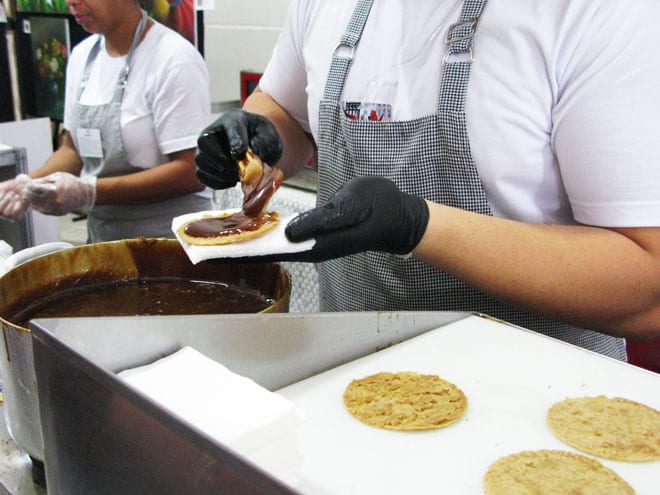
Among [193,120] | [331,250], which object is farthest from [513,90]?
[193,120]

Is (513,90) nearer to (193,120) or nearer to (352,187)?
(352,187)

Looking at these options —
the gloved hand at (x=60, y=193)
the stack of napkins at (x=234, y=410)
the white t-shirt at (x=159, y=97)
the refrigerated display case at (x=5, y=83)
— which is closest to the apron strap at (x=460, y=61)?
the stack of napkins at (x=234, y=410)

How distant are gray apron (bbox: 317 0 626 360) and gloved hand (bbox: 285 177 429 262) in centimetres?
18

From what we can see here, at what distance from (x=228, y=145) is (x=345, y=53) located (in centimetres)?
34

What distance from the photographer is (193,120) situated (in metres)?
2.51

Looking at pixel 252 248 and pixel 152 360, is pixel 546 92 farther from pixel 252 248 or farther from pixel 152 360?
pixel 152 360

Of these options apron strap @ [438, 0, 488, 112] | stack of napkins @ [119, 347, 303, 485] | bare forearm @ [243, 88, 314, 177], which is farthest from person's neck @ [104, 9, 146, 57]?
stack of napkins @ [119, 347, 303, 485]

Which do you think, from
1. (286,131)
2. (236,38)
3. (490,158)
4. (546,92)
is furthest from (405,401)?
(236,38)

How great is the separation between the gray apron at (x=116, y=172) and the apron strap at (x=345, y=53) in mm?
1312

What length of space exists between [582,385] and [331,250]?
1.56 feet

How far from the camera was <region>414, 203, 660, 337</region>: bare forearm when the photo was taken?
3.92ft

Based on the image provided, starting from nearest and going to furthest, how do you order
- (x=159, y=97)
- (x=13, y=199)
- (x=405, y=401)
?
(x=405, y=401), (x=13, y=199), (x=159, y=97)

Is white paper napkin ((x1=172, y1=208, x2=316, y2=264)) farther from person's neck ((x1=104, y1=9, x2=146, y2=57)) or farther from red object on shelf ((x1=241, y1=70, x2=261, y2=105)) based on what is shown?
red object on shelf ((x1=241, y1=70, x2=261, y2=105))

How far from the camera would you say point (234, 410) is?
75cm
